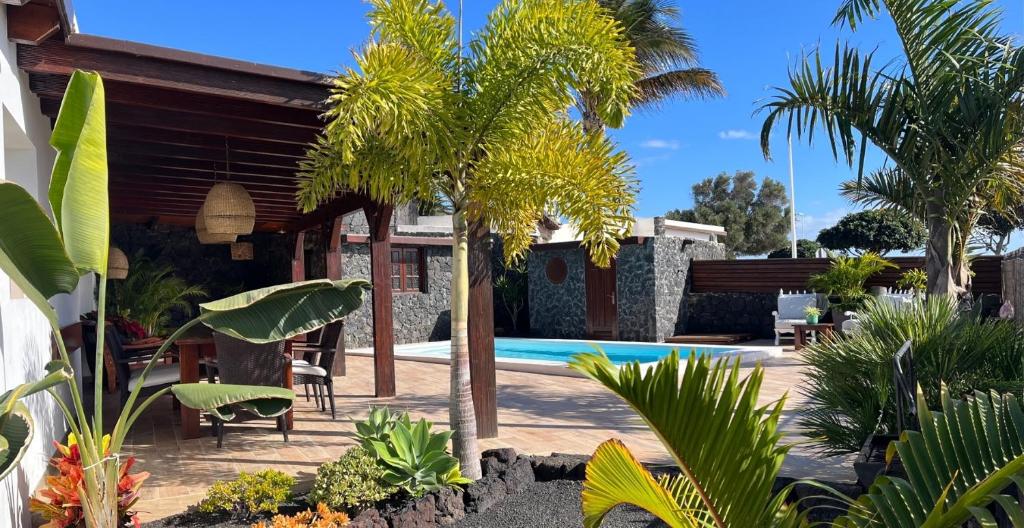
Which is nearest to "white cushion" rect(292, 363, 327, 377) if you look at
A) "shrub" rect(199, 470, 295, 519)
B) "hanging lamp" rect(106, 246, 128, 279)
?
"shrub" rect(199, 470, 295, 519)

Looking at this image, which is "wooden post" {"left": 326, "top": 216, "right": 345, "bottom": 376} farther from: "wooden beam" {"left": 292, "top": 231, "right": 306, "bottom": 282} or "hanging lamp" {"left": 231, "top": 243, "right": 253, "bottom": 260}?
"hanging lamp" {"left": 231, "top": 243, "right": 253, "bottom": 260}

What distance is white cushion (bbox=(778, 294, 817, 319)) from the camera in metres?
14.4

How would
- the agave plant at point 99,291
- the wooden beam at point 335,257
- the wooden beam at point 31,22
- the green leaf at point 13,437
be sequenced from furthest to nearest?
the wooden beam at point 335,257, the wooden beam at point 31,22, the agave plant at point 99,291, the green leaf at point 13,437

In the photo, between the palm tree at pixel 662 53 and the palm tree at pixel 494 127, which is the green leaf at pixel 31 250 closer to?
the palm tree at pixel 494 127

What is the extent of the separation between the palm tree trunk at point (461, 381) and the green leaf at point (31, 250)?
2375 millimetres

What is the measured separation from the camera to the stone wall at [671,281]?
16.2 m

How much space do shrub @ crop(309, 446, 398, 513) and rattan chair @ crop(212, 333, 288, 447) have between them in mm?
1588

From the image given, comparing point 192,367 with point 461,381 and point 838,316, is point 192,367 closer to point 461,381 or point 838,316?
point 461,381

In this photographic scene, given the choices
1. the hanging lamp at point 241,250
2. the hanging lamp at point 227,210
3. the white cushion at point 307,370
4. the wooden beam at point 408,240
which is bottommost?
the white cushion at point 307,370

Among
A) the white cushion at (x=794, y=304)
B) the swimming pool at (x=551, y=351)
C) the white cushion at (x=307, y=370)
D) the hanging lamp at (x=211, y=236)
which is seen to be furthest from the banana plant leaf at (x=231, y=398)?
the white cushion at (x=794, y=304)

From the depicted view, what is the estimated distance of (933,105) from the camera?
5.28m

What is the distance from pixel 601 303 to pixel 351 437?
12.7 metres

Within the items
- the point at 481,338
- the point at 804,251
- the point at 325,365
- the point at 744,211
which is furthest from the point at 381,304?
the point at 744,211

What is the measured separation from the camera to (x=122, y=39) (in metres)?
4.33
